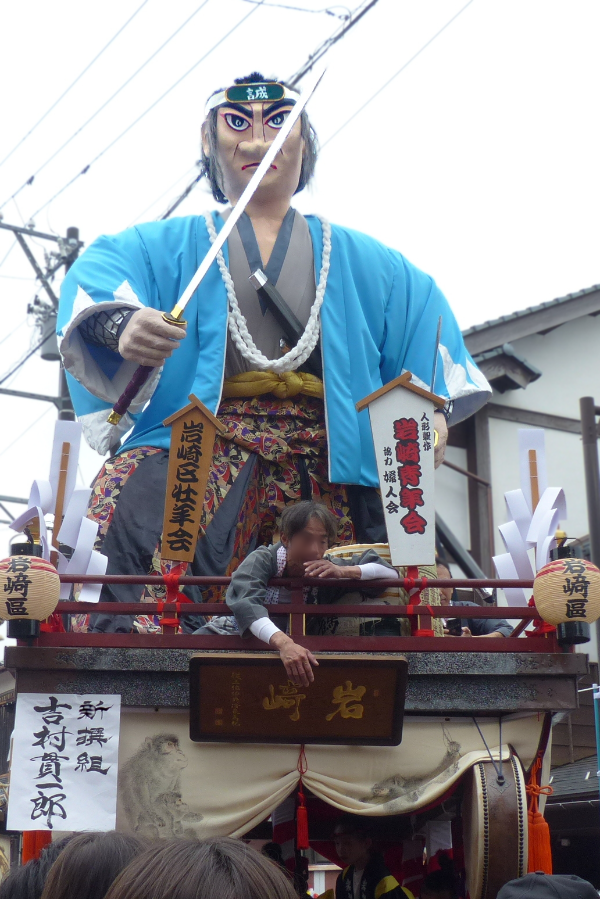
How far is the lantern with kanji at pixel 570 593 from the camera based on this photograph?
4.31 metres

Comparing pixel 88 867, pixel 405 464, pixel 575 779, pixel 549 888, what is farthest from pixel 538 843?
pixel 575 779

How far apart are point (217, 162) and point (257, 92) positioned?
0.43m

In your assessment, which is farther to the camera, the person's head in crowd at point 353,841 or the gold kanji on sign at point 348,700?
the person's head in crowd at point 353,841

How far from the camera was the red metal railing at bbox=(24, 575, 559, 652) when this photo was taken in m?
4.43

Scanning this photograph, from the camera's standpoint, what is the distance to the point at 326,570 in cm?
438

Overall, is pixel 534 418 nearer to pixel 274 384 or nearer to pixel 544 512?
pixel 274 384

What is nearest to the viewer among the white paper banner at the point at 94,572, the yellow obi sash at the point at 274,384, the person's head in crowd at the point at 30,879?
the person's head in crowd at the point at 30,879

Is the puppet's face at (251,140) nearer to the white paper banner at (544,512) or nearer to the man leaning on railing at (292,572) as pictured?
the man leaning on railing at (292,572)

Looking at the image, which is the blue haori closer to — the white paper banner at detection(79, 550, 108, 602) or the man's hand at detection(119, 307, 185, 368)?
the man's hand at detection(119, 307, 185, 368)

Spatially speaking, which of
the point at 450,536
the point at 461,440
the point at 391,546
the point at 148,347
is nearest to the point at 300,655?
the point at 391,546

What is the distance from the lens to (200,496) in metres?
4.58

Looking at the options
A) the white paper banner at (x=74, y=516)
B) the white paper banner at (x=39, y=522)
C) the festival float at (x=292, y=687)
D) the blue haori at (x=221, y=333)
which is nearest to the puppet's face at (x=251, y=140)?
the blue haori at (x=221, y=333)

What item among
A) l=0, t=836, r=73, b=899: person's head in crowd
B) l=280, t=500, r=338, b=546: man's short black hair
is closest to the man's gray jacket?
l=280, t=500, r=338, b=546: man's short black hair

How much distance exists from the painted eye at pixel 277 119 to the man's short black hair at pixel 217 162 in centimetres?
14
